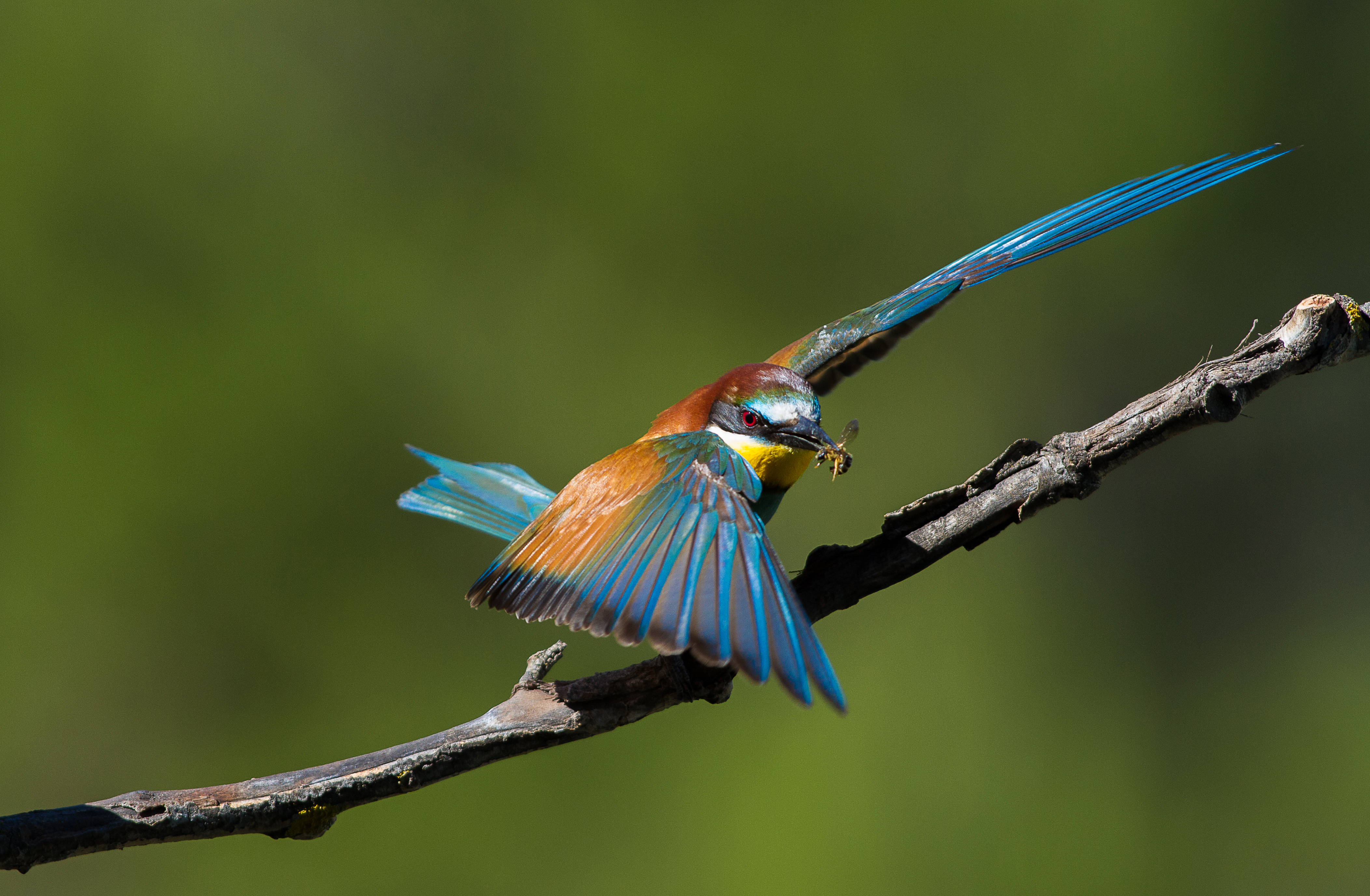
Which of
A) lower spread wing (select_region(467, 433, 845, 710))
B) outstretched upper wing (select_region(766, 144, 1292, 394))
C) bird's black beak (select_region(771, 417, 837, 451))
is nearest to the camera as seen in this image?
lower spread wing (select_region(467, 433, 845, 710))

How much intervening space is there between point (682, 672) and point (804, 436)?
0.57 meters

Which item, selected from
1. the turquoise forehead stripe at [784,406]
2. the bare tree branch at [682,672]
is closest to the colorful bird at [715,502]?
the turquoise forehead stripe at [784,406]

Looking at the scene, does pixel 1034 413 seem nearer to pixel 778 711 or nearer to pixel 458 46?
pixel 778 711

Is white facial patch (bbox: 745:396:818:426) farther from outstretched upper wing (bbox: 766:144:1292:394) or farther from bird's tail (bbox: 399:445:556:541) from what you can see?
bird's tail (bbox: 399:445:556:541)

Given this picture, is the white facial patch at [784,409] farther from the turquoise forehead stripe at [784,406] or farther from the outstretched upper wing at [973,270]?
the outstretched upper wing at [973,270]

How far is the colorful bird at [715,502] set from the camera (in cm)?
129

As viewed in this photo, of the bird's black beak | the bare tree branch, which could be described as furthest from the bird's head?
the bare tree branch

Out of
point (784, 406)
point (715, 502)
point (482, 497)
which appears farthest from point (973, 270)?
point (482, 497)

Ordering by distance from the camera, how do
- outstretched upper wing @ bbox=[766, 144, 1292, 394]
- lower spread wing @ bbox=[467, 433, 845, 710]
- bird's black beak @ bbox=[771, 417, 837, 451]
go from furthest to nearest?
outstretched upper wing @ bbox=[766, 144, 1292, 394] < bird's black beak @ bbox=[771, 417, 837, 451] < lower spread wing @ bbox=[467, 433, 845, 710]

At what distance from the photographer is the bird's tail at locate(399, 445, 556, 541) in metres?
2.18

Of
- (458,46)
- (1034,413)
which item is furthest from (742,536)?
(458,46)

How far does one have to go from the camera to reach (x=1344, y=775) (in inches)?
142

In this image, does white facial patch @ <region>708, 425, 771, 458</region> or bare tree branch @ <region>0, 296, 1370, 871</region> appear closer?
bare tree branch @ <region>0, 296, 1370, 871</region>

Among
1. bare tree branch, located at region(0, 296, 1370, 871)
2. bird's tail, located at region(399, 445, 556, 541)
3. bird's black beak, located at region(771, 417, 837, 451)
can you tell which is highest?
bird's tail, located at region(399, 445, 556, 541)
